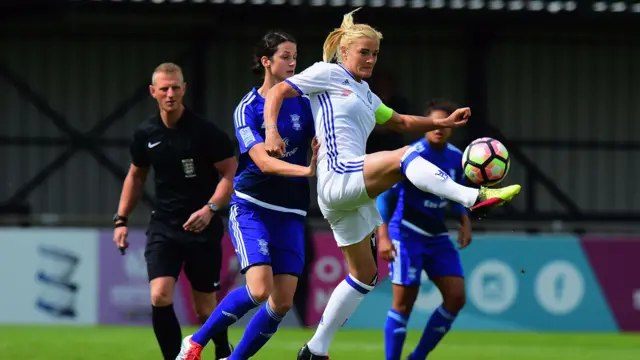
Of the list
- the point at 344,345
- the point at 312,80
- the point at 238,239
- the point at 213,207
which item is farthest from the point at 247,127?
the point at 344,345

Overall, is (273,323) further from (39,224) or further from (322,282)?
(39,224)

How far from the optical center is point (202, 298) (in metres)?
9.17

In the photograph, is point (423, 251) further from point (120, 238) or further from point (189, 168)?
point (120, 238)

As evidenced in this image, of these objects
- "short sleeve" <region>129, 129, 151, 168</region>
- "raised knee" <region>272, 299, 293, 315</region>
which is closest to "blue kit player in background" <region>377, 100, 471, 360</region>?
"raised knee" <region>272, 299, 293, 315</region>

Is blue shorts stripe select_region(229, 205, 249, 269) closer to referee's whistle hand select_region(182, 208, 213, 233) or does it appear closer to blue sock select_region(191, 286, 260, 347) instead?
blue sock select_region(191, 286, 260, 347)

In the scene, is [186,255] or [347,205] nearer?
[347,205]

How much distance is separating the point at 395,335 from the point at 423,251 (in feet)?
2.26

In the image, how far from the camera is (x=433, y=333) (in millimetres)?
9773

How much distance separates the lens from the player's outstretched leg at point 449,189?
6.86m

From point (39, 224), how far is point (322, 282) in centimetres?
435

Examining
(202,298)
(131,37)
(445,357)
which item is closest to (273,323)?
(202,298)

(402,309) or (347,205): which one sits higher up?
(347,205)

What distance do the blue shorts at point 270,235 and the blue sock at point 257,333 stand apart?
0.92ft

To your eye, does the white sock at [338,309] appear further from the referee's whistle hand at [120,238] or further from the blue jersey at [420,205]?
the blue jersey at [420,205]
